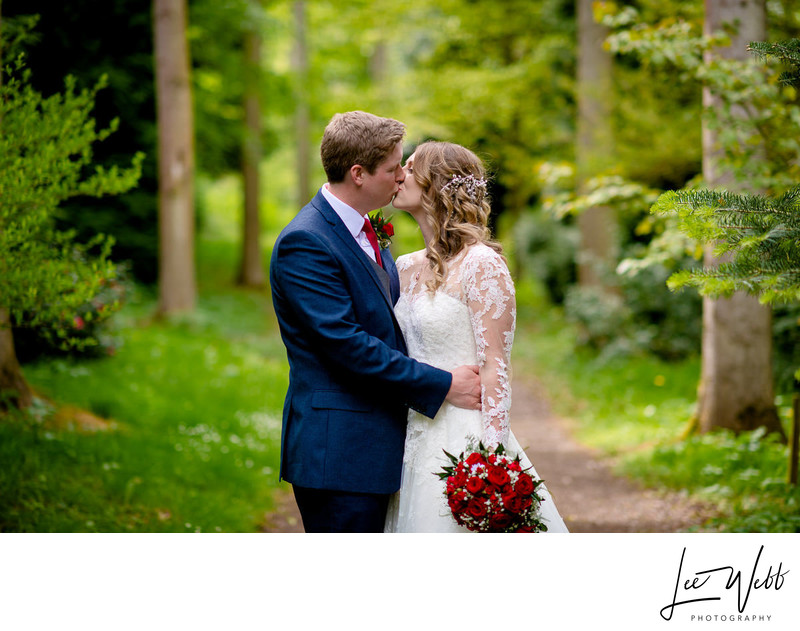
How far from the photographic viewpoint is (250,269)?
767 inches

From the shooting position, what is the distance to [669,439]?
277 inches

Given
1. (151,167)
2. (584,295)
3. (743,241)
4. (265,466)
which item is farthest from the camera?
(151,167)

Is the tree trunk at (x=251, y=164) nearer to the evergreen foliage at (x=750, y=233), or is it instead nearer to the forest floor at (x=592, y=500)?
the forest floor at (x=592, y=500)

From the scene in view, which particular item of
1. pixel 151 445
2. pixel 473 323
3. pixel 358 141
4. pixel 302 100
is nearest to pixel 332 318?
pixel 473 323

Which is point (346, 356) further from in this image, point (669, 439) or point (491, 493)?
point (669, 439)

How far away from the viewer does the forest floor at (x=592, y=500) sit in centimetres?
531

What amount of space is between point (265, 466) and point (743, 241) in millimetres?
4735

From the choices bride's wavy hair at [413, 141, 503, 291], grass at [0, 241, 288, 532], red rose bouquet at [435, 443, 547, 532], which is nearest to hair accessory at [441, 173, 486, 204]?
bride's wavy hair at [413, 141, 503, 291]

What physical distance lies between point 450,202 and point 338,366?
0.82 m

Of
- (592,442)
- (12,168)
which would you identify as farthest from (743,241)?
(592,442)

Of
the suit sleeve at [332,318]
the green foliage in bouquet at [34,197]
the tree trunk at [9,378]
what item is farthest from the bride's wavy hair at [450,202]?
the tree trunk at [9,378]

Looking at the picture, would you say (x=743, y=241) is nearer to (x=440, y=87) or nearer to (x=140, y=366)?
(x=140, y=366)
